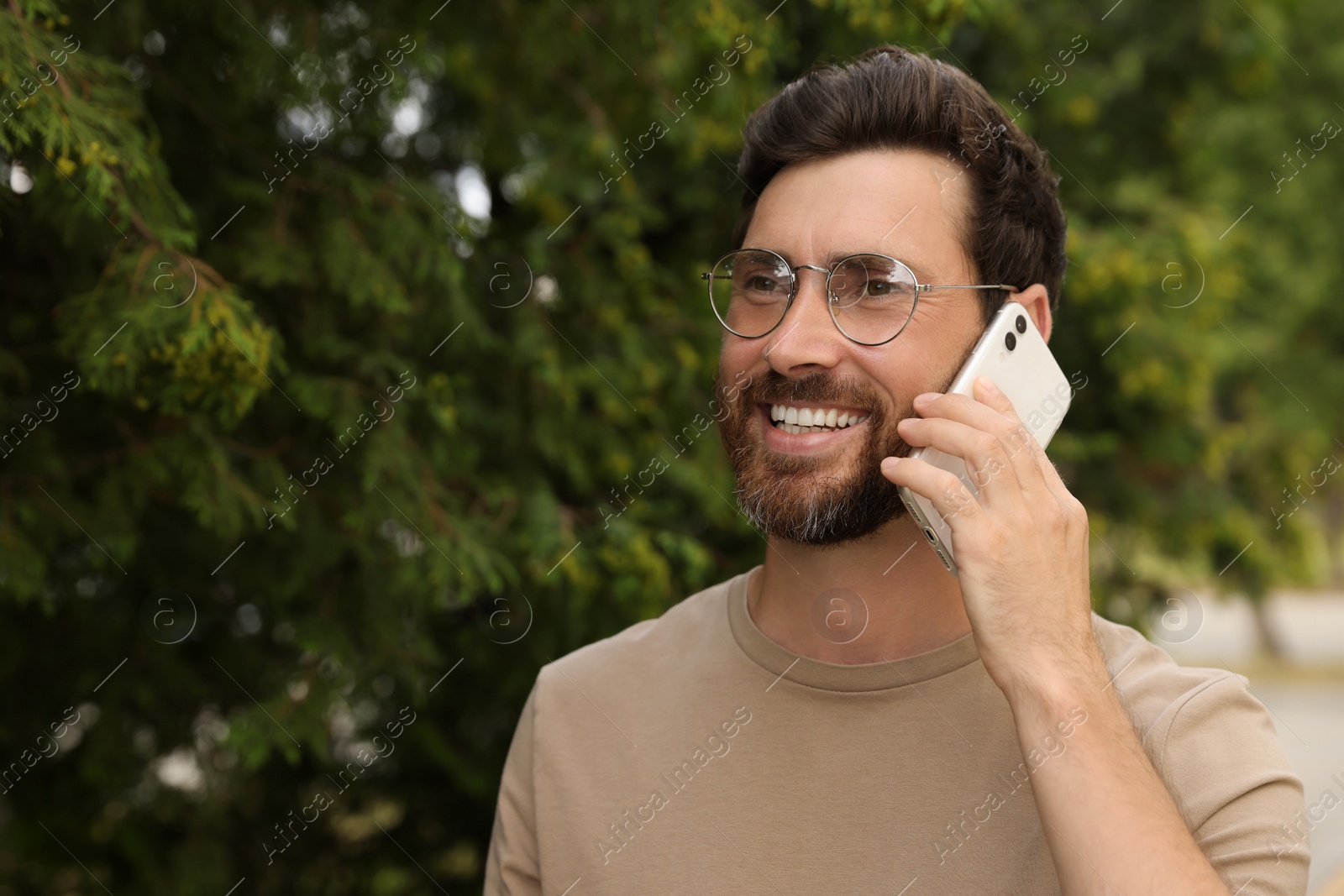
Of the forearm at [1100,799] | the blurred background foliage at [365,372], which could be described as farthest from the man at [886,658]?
the blurred background foliage at [365,372]

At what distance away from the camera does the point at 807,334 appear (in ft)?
7.24

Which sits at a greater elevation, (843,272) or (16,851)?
(843,272)

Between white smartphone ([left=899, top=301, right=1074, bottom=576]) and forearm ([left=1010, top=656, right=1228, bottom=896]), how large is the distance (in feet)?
1.21

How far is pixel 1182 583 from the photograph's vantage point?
734 centimetres

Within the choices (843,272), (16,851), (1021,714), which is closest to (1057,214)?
(843,272)

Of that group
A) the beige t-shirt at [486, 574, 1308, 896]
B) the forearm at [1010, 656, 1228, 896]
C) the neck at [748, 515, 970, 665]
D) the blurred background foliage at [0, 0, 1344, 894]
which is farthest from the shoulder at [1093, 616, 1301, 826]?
the blurred background foliage at [0, 0, 1344, 894]

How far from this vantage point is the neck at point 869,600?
222 centimetres

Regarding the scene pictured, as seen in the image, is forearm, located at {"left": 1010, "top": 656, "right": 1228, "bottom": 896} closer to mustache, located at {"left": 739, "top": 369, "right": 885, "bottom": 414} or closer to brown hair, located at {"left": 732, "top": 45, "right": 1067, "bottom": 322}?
mustache, located at {"left": 739, "top": 369, "right": 885, "bottom": 414}

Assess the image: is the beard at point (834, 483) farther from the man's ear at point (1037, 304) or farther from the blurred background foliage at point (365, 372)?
the blurred background foliage at point (365, 372)

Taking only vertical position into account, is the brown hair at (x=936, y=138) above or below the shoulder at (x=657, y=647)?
above

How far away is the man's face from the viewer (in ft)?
7.19

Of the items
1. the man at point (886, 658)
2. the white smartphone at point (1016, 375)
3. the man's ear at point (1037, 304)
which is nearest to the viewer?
the man at point (886, 658)

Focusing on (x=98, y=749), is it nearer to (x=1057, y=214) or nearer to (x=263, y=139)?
(x=263, y=139)

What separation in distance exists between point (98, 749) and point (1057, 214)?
3.33m
